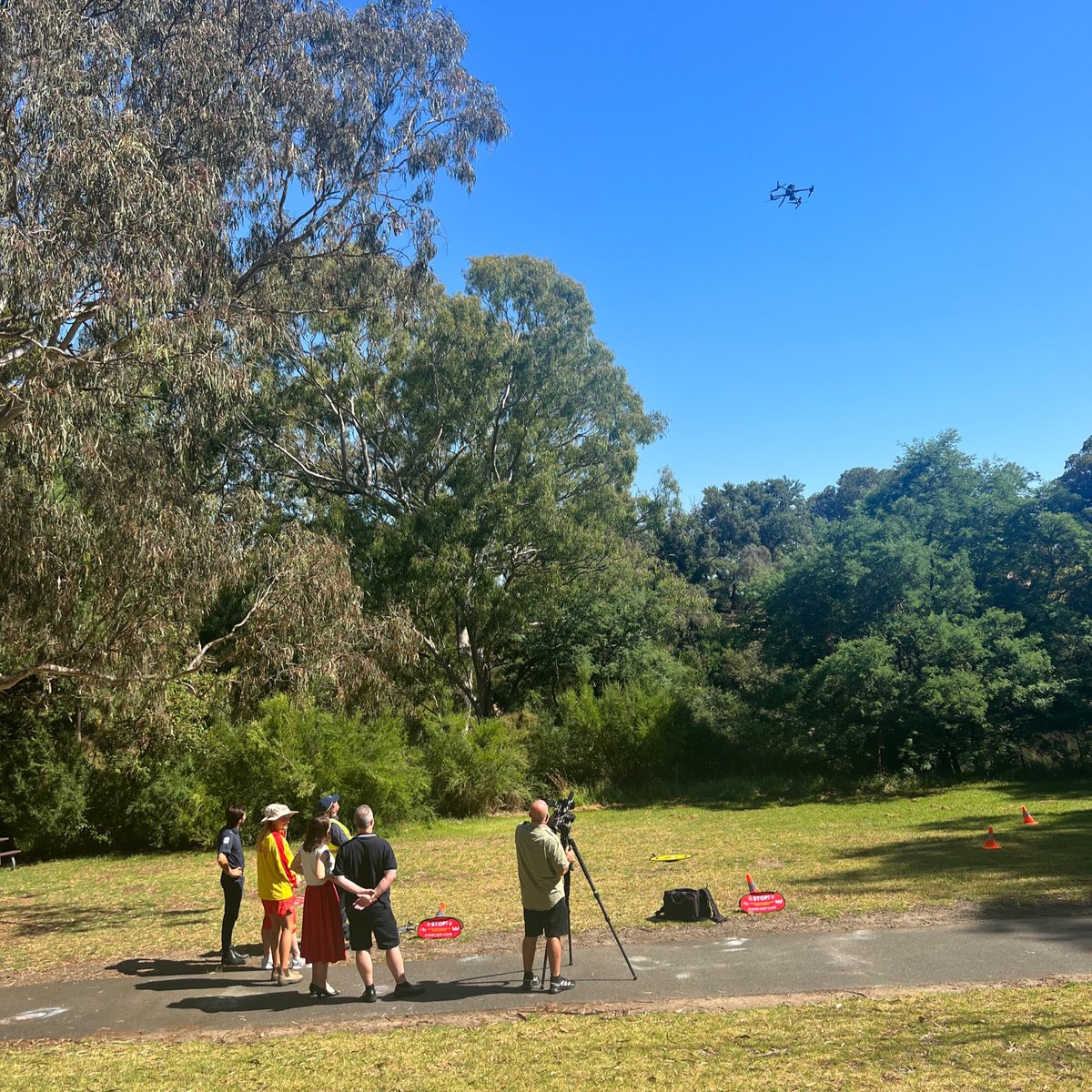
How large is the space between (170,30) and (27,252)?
5.31m

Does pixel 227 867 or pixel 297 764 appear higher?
pixel 297 764

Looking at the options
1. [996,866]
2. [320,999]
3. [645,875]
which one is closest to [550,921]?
[320,999]

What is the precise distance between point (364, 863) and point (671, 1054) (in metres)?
2.80

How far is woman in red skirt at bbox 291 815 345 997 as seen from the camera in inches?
274

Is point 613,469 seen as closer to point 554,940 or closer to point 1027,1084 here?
point 554,940

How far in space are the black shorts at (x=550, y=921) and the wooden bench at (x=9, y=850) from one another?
13280mm

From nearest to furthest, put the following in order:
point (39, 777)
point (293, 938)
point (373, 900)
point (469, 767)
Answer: point (373, 900), point (293, 938), point (39, 777), point (469, 767)

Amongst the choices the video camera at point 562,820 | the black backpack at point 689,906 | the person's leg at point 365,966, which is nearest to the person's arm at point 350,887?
the person's leg at point 365,966

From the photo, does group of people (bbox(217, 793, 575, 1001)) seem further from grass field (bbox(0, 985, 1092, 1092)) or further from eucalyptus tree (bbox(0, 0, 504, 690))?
eucalyptus tree (bbox(0, 0, 504, 690))

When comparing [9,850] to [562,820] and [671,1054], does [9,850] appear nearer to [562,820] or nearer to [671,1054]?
[562,820]

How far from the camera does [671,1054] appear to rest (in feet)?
17.4

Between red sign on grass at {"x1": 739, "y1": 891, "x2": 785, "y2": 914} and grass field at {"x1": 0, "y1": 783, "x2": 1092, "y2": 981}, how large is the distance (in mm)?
187

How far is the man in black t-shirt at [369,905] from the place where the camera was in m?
6.85

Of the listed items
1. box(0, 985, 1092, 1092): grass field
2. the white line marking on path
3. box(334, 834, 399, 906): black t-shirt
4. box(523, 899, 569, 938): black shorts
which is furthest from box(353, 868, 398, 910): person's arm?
the white line marking on path
